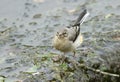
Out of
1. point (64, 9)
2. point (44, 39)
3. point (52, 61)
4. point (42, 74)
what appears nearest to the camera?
point (42, 74)

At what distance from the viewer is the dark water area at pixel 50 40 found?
257 inches

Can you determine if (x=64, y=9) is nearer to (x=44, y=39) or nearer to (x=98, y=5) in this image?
(x=98, y=5)

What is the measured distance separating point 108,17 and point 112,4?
32.2 inches

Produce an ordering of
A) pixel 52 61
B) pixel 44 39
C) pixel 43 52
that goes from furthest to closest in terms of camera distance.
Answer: pixel 44 39
pixel 43 52
pixel 52 61

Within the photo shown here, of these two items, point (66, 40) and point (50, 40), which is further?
→ point (50, 40)

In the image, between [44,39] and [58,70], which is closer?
[58,70]

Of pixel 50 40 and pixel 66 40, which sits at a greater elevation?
pixel 66 40

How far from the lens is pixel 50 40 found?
26.6 feet

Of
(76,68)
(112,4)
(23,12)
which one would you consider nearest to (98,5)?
(112,4)

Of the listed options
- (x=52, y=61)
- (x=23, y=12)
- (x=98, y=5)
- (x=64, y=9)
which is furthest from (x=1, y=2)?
(x=52, y=61)

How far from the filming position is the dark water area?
6.53 m

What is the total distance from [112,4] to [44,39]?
8.45 feet

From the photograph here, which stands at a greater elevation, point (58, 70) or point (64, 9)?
point (64, 9)

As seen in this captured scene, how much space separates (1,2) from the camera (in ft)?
32.0
